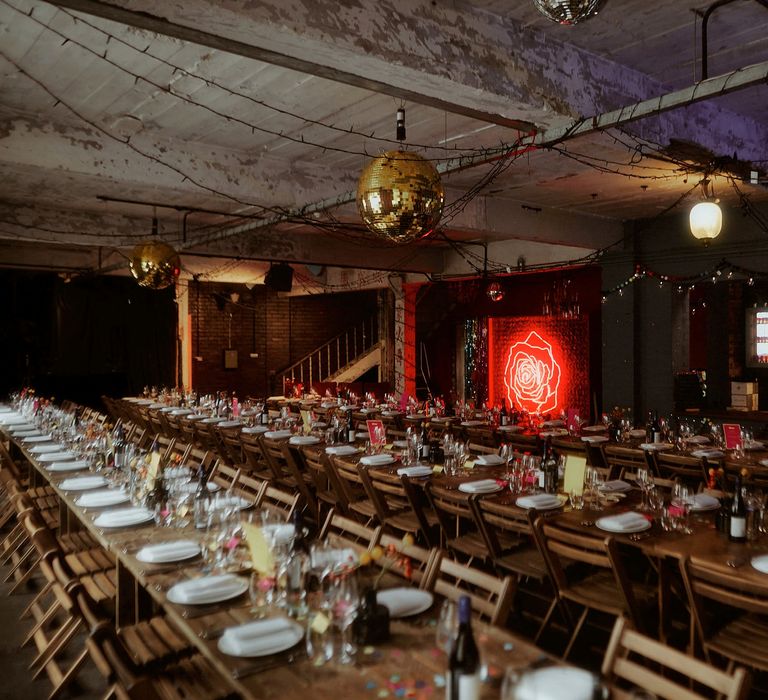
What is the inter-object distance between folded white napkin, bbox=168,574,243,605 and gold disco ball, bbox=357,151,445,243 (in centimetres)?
177

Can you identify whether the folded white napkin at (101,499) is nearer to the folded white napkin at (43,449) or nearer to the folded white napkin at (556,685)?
the folded white napkin at (43,449)

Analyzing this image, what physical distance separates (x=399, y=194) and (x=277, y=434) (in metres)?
3.60

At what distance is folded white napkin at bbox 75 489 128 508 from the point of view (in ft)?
11.6

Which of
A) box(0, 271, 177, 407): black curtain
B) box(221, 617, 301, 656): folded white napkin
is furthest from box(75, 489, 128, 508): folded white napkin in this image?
box(0, 271, 177, 407): black curtain

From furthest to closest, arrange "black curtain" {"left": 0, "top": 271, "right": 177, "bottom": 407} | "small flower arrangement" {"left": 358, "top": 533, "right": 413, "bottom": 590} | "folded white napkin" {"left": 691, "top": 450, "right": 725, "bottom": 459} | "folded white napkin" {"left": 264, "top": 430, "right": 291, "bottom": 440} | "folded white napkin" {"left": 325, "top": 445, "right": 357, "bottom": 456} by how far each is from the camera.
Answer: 1. "black curtain" {"left": 0, "top": 271, "right": 177, "bottom": 407}
2. "folded white napkin" {"left": 264, "top": 430, "right": 291, "bottom": 440}
3. "folded white napkin" {"left": 325, "top": 445, "right": 357, "bottom": 456}
4. "folded white napkin" {"left": 691, "top": 450, "right": 725, "bottom": 459}
5. "small flower arrangement" {"left": 358, "top": 533, "right": 413, "bottom": 590}

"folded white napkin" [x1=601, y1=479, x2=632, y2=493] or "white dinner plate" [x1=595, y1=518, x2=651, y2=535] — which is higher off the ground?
"folded white napkin" [x1=601, y1=479, x2=632, y2=493]

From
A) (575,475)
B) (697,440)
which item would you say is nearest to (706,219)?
(697,440)

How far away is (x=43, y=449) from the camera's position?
5.44m

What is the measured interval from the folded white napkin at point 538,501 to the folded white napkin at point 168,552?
1679 mm

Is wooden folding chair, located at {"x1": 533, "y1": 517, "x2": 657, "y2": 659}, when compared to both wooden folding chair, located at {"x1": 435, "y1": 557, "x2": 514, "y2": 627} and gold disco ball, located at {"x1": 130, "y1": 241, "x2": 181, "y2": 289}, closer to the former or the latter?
wooden folding chair, located at {"x1": 435, "y1": 557, "x2": 514, "y2": 627}

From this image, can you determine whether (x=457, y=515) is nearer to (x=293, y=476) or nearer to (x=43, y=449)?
(x=293, y=476)

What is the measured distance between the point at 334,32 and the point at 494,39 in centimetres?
104

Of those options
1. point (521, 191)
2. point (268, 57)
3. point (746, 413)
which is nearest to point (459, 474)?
point (268, 57)

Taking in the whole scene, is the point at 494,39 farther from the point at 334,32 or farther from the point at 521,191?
the point at 521,191
